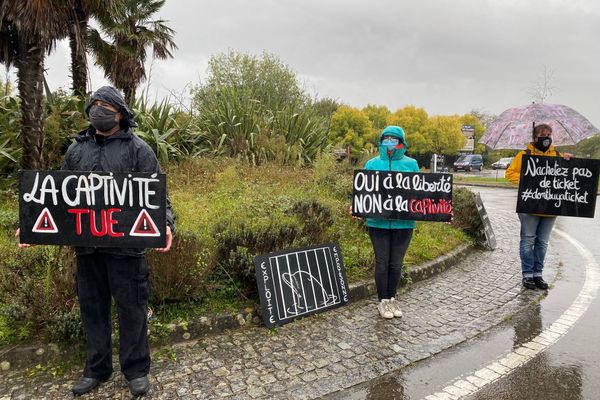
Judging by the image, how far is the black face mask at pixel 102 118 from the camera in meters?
2.88

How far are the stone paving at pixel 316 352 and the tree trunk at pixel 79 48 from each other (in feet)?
28.4

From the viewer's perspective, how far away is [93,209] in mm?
3000

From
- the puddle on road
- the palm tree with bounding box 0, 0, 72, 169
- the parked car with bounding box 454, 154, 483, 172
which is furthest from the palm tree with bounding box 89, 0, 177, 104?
the parked car with bounding box 454, 154, 483, 172

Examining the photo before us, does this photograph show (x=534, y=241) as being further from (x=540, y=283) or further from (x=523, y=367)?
(x=523, y=367)

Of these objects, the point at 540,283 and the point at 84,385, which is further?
the point at 540,283

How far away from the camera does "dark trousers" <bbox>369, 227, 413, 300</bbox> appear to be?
4.48 meters

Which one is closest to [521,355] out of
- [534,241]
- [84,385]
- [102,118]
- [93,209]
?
[534,241]

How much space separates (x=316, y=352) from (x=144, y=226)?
174cm

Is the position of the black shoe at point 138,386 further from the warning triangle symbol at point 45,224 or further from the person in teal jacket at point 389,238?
the person in teal jacket at point 389,238

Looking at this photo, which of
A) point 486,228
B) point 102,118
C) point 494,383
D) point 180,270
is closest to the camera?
point 102,118

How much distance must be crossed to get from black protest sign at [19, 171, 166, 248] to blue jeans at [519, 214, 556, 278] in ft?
14.7

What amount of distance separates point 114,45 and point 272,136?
8.14 m

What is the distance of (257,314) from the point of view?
13.7 ft

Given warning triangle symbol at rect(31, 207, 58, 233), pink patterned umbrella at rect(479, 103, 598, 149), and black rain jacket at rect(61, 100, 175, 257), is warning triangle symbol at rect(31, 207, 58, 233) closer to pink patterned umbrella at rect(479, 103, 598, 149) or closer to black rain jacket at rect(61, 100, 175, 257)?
black rain jacket at rect(61, 100, 175, 257)
